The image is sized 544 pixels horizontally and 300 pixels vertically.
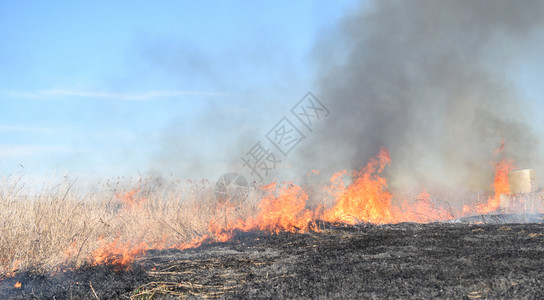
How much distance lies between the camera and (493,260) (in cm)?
529

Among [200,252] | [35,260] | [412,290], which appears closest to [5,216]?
[35,260]

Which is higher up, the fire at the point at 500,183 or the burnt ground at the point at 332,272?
the fire at the point at 500,183

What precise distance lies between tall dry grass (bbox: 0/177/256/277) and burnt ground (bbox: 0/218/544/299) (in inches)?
26.5

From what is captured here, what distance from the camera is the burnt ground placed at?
4242 mm

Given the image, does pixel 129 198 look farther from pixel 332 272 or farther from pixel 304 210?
pixel 332 272

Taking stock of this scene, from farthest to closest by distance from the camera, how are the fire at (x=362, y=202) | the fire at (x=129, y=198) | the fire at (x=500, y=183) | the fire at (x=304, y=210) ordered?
the fire at (x=500, y=183)
the fire at (x=129, y=198)
the fire at (x=362, y=202)
the fire at (x=304, y=210)

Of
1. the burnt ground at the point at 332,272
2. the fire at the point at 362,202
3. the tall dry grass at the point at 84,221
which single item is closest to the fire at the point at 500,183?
the fire at the point at 362,202

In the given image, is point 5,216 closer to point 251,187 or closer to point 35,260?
point 35,260

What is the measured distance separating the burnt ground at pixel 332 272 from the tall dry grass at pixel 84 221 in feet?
2.21

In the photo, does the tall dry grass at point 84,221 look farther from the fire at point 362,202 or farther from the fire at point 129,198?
the fire at point 362,202

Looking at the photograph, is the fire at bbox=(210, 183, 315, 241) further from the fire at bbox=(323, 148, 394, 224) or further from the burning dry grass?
the fire at bbox=(323, 148, 394, 224)

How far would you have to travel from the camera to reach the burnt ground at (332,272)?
424 centimetres

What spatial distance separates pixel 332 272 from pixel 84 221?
4342 mm

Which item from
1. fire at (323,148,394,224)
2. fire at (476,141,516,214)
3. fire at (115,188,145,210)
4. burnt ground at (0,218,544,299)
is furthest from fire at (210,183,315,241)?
fire at (476,141,516,214)
